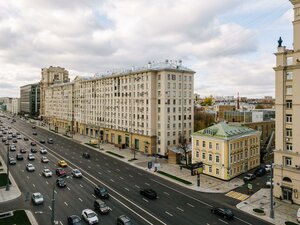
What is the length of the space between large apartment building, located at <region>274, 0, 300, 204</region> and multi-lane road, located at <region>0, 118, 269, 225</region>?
10.5 metres

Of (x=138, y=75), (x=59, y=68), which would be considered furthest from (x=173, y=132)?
(x=59, y=68)

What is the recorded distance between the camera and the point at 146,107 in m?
78.5

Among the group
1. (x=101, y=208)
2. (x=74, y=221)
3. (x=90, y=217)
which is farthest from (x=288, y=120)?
(x=74, y=221)

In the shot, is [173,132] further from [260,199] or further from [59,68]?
[59,68]

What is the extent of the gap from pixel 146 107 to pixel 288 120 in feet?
145

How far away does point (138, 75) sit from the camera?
81938mm

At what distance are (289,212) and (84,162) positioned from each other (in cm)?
4972

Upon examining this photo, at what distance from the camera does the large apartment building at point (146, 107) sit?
76.1m

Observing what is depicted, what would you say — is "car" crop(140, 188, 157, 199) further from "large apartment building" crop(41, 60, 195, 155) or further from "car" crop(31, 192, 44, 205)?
"large apartment building" crop(41, 60, 195, 155)

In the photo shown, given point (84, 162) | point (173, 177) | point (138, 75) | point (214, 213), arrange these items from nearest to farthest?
point (214, 213) < point (173, 177) < point (84, 162) < point (138, 75)

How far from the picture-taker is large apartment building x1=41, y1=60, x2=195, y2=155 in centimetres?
7606

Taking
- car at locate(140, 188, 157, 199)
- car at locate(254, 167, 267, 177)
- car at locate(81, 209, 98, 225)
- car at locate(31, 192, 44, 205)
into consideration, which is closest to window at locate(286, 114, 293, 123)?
car at locate(254, 167, 267, 177)

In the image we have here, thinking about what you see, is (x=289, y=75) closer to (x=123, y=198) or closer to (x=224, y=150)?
(x=224, y=150)

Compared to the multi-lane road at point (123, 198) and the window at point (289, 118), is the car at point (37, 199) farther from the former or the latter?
the window at point (289, 118)
